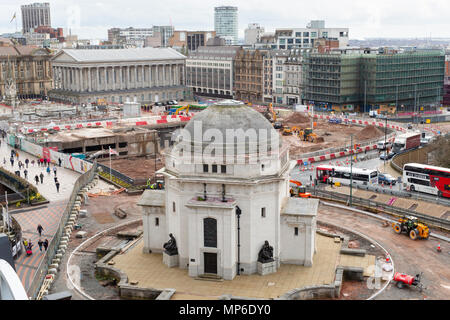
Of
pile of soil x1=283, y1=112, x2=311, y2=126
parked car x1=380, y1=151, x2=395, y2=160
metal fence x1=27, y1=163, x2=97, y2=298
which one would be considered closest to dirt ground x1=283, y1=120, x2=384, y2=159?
pile of soil x1=283, y1=112, x2=311, y2=126

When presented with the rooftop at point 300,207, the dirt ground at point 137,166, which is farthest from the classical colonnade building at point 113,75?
the rooftop at point 300,207

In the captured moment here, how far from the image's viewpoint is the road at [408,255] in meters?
42.8

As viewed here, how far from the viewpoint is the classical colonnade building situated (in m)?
181

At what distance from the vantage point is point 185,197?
151 feet

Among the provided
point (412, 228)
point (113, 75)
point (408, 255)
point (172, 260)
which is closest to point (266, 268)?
point (172, 260)

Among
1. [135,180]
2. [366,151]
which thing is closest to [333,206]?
[135,180]

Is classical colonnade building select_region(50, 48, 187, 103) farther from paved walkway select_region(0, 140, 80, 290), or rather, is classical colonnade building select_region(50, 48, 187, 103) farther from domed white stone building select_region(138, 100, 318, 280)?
domed white stone building select_region(138, 100, 318, 280)

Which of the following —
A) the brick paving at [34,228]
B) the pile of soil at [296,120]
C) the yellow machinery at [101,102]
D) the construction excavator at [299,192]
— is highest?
the yellow machinery at [101,102]

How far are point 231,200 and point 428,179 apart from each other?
40.9 m

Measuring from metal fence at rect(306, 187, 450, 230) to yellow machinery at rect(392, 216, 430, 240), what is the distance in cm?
376

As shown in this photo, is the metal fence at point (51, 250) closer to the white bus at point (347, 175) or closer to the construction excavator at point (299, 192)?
the construction excavator at point (299, 192)

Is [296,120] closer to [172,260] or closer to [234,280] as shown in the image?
[172,260]

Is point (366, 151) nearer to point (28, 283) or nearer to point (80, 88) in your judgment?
point (28, 283)

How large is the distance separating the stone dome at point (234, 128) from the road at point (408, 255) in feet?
51.0
